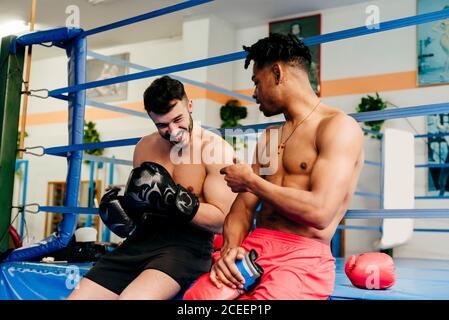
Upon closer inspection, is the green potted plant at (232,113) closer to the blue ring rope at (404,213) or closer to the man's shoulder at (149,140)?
the man's shoulder at (149,140)

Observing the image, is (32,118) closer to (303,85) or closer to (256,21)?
(256,21)

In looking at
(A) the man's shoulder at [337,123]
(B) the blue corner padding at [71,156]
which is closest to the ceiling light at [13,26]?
(B) the blue corner padding at [71,156]

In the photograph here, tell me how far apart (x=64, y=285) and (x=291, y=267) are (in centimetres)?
145

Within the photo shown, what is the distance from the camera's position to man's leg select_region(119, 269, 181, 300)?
1.77 meters

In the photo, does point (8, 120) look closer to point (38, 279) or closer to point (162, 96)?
point (38, 279)

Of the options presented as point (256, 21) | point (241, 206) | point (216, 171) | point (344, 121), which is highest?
point (256, 21)

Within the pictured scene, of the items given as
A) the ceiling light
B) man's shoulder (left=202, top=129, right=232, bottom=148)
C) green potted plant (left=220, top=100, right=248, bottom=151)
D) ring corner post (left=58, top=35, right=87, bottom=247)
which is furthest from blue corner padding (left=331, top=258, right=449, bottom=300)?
the ceiling light

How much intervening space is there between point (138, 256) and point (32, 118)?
928cm

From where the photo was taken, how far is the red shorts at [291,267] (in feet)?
5.14

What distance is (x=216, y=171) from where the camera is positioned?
6.88 ft

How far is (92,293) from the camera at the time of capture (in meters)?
1.96

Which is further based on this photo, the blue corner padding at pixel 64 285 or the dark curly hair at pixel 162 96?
the dark curly hair at pixel 162 96

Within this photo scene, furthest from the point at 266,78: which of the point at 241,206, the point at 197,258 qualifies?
the point at 197,258

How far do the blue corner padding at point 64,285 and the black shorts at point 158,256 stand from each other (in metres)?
0.14
